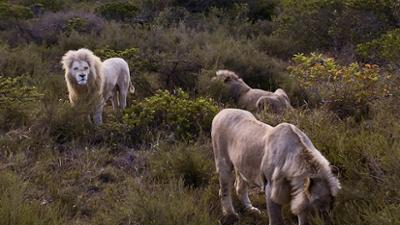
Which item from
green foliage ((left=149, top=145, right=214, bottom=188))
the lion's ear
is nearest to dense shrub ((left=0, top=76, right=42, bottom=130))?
green foliage ((left=149, top=145, right=214, bottom=188))

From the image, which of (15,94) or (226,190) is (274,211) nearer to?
(226,190)

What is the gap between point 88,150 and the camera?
775cm

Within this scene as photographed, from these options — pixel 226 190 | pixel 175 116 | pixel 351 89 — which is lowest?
pixel 175 116

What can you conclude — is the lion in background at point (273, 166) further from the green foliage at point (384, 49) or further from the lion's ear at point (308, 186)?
the green foliage at point (384, 49)

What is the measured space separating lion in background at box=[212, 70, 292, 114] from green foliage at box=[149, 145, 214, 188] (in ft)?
7.68

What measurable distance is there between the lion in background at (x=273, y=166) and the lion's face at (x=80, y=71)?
378cm

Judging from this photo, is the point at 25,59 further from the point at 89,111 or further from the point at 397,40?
the point at 397,40

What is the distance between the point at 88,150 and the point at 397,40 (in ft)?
20.7

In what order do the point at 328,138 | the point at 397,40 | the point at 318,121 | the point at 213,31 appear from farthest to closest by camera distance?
the point at 213,31 < the point at 397,40 < the point at 318,121 < the point at 328,138

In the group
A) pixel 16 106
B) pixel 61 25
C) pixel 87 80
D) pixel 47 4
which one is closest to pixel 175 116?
pixel 87 80

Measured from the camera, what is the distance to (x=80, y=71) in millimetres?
9109

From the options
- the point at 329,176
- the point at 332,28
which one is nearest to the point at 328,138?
the point at 329,176

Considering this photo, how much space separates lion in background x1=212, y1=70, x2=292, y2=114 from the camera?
371 inches

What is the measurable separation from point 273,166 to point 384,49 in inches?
278
